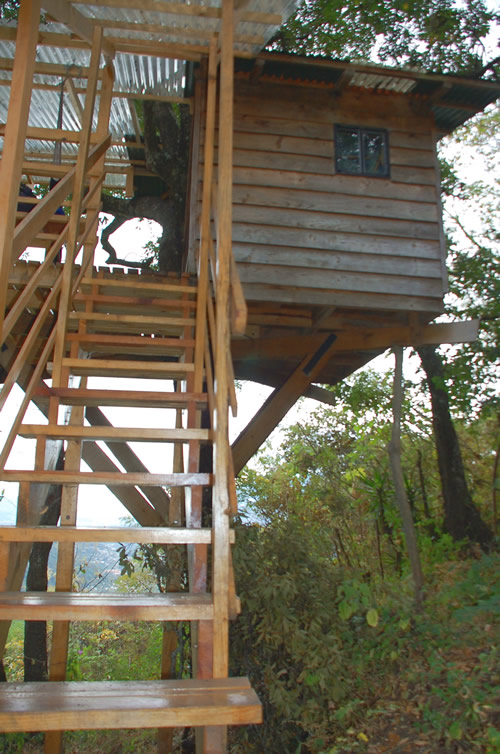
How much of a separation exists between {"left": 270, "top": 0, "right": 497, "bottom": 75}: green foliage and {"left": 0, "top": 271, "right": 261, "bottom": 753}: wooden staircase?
5940 mm

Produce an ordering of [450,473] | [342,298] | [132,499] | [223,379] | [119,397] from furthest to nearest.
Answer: [450,473], [342,298], [132,499], [119,397], [223,379]

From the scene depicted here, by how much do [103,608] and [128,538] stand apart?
0.38 meters

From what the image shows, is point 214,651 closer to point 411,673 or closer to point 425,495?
point 411,673

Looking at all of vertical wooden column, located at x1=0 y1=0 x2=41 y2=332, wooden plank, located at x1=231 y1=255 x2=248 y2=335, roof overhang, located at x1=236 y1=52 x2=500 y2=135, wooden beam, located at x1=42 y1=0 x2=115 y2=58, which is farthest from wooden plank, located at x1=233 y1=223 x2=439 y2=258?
vertical wooden column, located at x1=0 y1=0 x2=41 y2=332

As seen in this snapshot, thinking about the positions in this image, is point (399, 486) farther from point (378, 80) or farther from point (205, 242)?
point (378, 80)

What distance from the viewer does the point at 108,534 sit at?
261 centimetres

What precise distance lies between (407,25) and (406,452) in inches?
275

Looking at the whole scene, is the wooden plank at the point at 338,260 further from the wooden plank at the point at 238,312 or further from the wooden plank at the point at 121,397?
the wooden plank at the point at 238,312

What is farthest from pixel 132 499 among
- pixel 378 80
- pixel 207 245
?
pixel 378 80

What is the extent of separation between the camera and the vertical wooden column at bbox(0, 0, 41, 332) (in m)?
2.31

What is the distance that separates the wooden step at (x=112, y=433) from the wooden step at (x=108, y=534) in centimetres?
73

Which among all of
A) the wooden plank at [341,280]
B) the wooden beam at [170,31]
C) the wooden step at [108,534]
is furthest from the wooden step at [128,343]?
the wooden beam at [170,31]

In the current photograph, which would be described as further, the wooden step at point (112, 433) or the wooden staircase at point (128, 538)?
the wooden step at point (112, 433)

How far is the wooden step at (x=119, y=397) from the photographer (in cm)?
376
